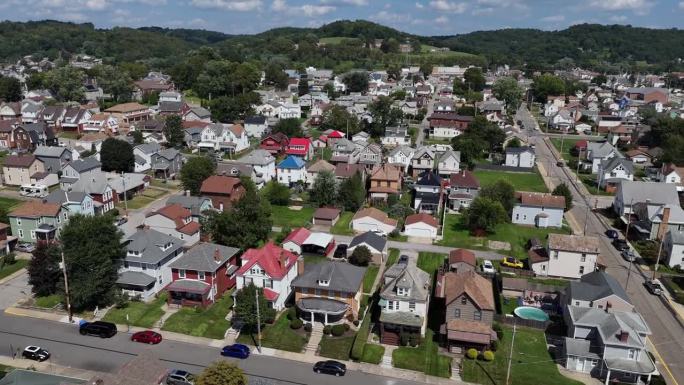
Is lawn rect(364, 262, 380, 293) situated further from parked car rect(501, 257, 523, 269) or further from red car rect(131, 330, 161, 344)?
red car rect(131, 330, 161, 344)

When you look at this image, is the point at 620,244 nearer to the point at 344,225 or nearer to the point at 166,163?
the point at 344,225

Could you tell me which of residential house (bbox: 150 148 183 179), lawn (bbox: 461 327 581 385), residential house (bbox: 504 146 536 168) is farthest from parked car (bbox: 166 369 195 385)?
residential house (bbox: 504 146 536 168)

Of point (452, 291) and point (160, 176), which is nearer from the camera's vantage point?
point (452, 291)

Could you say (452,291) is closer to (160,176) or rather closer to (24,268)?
(24,268)

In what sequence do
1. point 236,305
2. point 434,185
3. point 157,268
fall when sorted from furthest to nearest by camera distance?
point 434,185
point 157,268
point 236,305

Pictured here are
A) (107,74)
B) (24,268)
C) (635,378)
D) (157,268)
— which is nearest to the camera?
(635,378)

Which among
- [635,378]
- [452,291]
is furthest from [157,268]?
[635,378]
